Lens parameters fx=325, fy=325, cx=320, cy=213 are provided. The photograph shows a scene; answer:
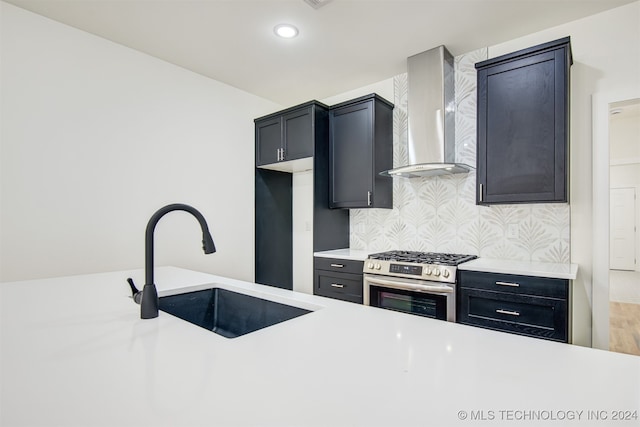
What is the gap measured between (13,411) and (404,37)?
9.31 feet

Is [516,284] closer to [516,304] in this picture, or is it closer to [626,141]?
[516,304]

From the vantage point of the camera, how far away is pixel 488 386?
2.12ft

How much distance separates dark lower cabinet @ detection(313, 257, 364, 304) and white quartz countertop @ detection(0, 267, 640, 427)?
1712 mm

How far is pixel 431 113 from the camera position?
269 cm

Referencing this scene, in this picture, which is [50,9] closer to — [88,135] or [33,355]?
[88,135]

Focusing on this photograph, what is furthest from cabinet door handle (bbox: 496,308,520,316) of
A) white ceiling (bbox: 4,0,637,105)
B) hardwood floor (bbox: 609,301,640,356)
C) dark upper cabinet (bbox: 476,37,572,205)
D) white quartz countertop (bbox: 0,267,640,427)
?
white ceiling (bbox: 4,0,637,105)

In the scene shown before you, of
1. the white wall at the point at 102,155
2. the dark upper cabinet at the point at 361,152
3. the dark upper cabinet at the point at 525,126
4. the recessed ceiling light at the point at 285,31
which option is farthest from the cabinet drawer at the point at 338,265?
the recessed ceiling light at the point at 285,31

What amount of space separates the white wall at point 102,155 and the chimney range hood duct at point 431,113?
1.85 metres

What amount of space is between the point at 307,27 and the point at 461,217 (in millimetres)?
1979

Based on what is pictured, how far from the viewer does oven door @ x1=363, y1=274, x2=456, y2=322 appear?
7.32 feet

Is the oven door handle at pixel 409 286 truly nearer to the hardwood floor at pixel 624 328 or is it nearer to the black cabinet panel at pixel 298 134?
the black cabinet panel at pixel 298 134

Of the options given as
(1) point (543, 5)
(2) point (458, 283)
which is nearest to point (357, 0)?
(1) point (543, 5)

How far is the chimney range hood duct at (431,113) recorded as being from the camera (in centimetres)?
264

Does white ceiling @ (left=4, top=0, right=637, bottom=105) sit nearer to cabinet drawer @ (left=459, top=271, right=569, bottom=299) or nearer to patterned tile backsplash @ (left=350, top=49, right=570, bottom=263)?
patterned tile backsplash @ (left=350, top=49, right=570, bottom=263)
